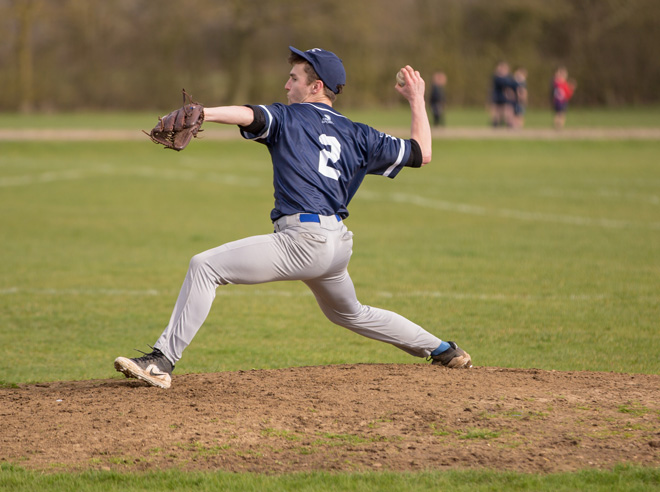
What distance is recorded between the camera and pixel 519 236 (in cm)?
1488

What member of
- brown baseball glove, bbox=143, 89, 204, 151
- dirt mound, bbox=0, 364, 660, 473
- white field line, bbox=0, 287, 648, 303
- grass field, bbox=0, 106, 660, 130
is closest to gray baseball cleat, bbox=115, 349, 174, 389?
dirt mound, bbox=0, 364, 660, 473

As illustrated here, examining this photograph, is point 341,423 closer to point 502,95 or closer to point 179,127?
point 179,127

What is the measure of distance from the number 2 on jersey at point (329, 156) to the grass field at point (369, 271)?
198 cm

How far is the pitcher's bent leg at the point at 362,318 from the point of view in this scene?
19.4ft

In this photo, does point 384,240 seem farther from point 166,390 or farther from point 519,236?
point 166,390

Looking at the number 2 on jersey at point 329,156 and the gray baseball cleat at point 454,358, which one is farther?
the gray baseball cleat at point 454,358

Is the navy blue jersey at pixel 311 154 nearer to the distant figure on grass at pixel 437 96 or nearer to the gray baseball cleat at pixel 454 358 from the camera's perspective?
the gray baseball cleat at pixel 454 358

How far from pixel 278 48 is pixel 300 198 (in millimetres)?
53531

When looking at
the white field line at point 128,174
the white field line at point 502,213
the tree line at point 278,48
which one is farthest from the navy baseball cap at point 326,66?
the tree line at point 278,48

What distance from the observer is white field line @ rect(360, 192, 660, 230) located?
635 inches

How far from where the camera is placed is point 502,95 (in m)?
35.6

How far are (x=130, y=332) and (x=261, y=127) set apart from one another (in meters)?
4.04

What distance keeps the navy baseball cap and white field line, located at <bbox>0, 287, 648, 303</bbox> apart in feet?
15.6

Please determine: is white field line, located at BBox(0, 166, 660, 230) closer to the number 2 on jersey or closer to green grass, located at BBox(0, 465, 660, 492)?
the number 2 on jersey
